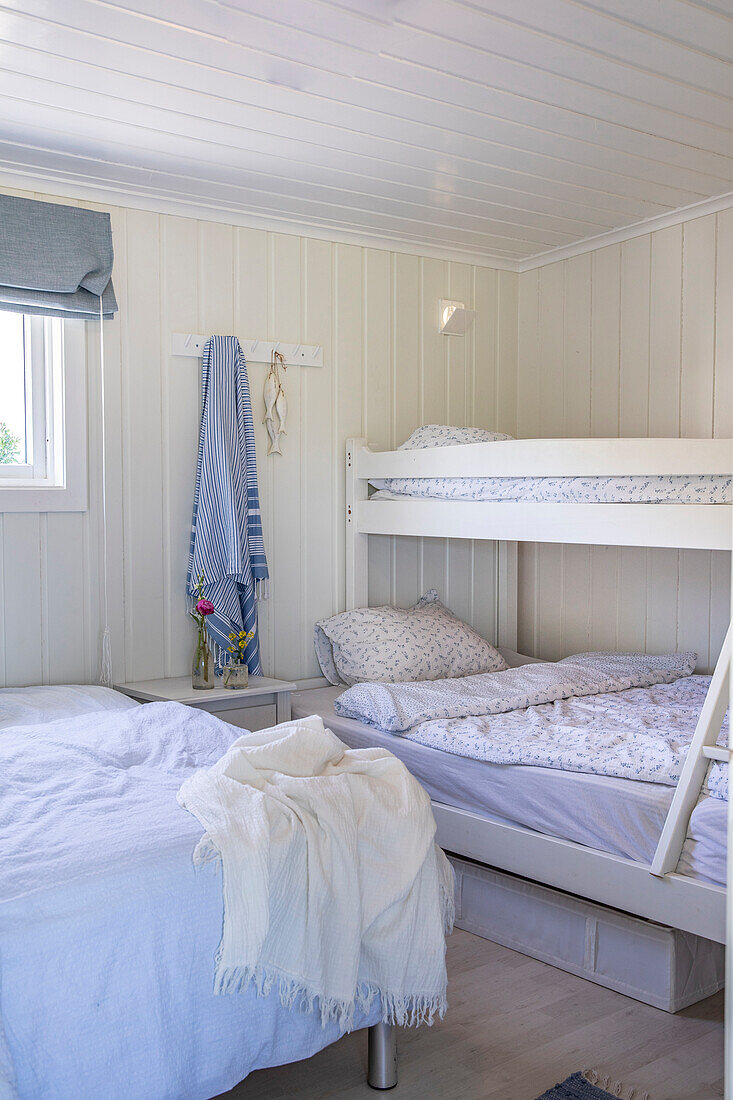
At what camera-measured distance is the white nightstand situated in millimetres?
2969

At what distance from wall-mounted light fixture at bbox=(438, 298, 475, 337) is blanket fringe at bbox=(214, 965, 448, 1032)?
2.78 metres

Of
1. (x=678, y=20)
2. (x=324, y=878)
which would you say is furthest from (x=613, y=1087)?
(x=678, y=20)

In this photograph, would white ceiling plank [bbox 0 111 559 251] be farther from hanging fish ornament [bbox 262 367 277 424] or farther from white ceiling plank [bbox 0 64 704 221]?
hanging fish ornament [bbox 262 367 277 424]

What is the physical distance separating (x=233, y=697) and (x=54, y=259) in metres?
1.49

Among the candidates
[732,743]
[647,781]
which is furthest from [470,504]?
[732,743]

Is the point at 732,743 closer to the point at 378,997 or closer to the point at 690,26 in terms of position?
the point at 378,997

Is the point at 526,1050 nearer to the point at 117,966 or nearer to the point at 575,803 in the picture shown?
the point at 575,803

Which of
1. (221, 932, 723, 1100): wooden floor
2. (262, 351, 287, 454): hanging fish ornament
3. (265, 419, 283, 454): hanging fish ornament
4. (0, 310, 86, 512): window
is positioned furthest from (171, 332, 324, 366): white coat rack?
(221, 932, 723, 1100): wooden floor

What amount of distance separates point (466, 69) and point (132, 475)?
1657mm

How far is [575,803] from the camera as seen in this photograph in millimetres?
2318

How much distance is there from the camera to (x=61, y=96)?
237 cm

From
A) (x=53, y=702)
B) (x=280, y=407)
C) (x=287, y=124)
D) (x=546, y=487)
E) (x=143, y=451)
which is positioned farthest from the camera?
(x=280, y=407)

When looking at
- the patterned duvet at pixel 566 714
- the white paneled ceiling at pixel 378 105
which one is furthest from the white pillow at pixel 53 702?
the white paneled ceiling at pixel 378 105

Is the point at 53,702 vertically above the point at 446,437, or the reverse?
the point at 446,437
